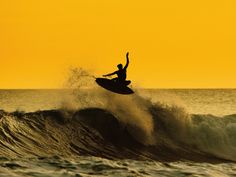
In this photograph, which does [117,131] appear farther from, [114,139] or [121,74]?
[121,74]

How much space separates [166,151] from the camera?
1091 inches

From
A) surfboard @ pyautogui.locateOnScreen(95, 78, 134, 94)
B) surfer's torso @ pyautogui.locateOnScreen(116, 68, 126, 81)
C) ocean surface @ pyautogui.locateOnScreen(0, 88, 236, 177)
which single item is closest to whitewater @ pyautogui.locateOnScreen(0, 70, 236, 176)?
ocean surface @ pyautogui.locateOnScreen(0, 88, 236, 177)

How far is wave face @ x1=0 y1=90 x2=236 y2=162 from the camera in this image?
80.8 ft

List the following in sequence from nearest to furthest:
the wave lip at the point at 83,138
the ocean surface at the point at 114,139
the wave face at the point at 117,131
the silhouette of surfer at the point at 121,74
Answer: the ocean surface at the point at 114,139, the wave lip at the point at 83,138, the wave face at the point at 117,131, the silhouette of surfer at the point at 121,74

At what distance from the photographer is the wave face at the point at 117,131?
80.8 feet

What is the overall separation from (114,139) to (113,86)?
3.51 meters

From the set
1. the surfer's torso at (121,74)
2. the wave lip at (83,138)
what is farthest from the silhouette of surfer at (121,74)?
the wave lip at (83,138)

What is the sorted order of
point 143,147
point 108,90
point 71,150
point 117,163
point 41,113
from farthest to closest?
point 108,90 → point 41,113 → point 143,147 → point 71,150 → point 117,163

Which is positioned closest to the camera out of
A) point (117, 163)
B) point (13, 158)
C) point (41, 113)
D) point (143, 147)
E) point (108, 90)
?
point (13, 158)

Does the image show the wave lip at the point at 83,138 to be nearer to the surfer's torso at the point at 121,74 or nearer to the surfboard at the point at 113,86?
the surfboard at the point at 113,86

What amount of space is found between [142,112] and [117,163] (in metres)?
8.67

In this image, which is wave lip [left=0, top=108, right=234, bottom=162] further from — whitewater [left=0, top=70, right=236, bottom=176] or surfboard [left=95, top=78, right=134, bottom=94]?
surfboard [left=95, top=78, right=134, bottom=94]

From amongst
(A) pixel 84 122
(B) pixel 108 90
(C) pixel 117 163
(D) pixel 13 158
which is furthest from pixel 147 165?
(B) pixel 108 90

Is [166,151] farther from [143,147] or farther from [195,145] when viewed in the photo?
[195,145]
